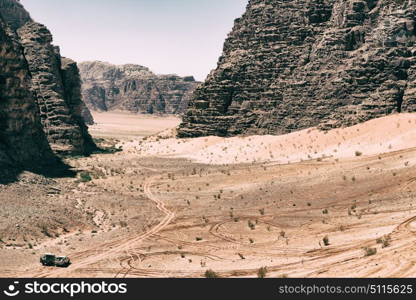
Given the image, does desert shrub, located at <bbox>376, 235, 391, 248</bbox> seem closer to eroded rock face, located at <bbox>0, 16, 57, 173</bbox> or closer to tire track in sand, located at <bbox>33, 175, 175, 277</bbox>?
tire track in sand, located at <bbox>33, 175, 175, 277</bbox>

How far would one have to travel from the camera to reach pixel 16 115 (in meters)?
52.3

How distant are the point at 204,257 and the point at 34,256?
9535mm

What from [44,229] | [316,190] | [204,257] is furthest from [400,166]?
[44,229]

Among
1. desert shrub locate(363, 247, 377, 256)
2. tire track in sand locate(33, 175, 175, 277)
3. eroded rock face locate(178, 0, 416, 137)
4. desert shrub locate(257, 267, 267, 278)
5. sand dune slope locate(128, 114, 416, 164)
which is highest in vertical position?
eroded rock face locate(178, 0, 416, 137)

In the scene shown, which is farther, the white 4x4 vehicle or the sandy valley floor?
the white 4x4 vehicle

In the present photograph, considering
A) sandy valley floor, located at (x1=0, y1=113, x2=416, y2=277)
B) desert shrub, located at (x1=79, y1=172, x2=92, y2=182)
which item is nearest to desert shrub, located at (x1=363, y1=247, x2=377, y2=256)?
sandy valley floor, located at (x1=0, y1=113, x2=416, y2=277)

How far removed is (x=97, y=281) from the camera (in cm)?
1761

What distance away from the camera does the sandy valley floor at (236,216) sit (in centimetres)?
2383

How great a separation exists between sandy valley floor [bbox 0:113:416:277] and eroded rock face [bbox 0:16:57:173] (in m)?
5.42

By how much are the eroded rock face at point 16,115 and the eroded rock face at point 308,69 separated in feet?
120

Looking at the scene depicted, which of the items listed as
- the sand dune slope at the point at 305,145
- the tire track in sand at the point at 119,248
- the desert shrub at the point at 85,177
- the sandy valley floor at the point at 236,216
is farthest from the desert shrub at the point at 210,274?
the sand dune slope at the point at 305,145

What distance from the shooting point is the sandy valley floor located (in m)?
23.8

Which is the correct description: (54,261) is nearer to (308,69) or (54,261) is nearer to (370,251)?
(370,251)

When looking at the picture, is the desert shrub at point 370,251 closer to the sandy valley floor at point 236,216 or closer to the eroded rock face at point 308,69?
the sandy valley floor at point 236,216
